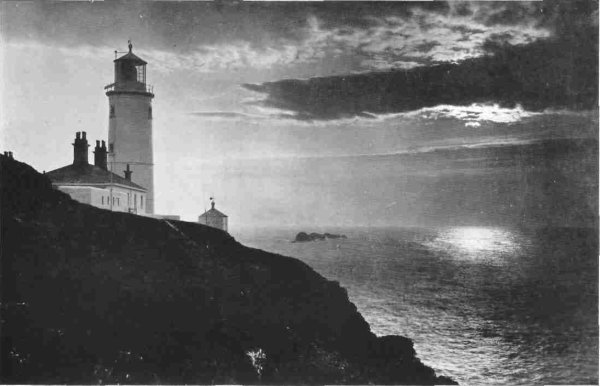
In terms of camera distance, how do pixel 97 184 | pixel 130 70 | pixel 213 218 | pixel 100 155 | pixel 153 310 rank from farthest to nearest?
1. pixel 100 155
2. pixel 97 184
3. pixel 213 218
4. pixel 130 70
5. pixel 153 310

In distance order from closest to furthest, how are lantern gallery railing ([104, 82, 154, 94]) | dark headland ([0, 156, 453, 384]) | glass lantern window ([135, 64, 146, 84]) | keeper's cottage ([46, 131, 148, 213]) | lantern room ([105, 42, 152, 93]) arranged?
1. dark headland ([0, 156, 453, 384])
2. lantern room ([105, 42, 152, 93])
3. glass lantern window ([135, 64, 146, 84])
4. keeper's cottage ([46, 131, 148, 213])
5. lantern gallery railing ([104, 82, 154, 94])

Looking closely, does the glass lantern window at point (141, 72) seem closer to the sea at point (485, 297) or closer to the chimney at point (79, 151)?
the chimney at point (79, 151)

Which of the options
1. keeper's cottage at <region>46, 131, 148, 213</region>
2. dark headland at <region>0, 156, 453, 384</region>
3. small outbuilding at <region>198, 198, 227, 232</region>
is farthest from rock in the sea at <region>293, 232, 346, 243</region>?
keeper's cottage at <region>46, 131, 148, 213</region>

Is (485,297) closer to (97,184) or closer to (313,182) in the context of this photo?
(313,182)

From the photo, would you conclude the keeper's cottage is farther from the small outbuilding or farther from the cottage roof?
the small outbuilding

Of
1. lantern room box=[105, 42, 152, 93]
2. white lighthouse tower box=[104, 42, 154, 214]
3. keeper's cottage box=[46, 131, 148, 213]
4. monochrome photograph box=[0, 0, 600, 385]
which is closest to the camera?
monochrome photograph box=[0, 0, 600, 385]

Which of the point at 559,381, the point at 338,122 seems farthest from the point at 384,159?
the point at 559,381

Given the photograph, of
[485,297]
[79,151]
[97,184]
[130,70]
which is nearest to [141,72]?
[130,70]

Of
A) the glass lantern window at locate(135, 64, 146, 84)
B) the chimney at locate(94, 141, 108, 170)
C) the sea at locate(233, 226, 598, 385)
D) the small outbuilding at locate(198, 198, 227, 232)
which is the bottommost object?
the sea at locate(233, 226, 598, 385)
